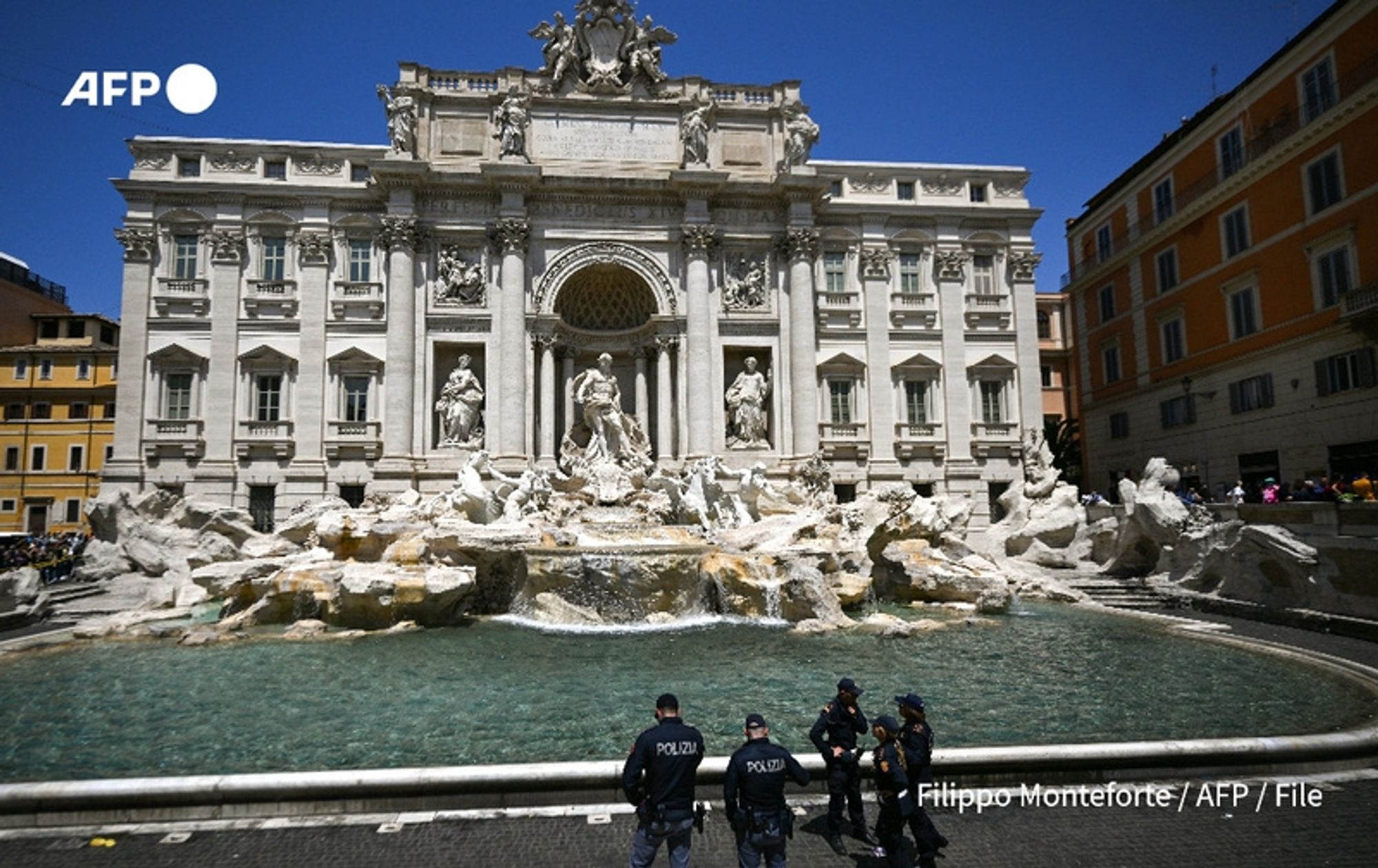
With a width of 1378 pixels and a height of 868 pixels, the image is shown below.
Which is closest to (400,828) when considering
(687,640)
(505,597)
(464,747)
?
(464,747)

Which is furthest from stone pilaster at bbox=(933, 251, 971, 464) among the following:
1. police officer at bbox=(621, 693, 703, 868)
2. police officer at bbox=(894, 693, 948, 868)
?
police officer at bbox=(621, 693, 703, 868)

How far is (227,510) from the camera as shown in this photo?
850 inches

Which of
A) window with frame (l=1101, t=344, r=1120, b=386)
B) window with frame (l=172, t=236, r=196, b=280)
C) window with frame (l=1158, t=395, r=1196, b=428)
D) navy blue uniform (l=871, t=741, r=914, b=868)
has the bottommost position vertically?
navy blue uniform (l=871, t=741, r=914, b=868)

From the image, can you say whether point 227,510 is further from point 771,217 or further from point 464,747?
point 771,217

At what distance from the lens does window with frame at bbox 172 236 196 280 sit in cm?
2534

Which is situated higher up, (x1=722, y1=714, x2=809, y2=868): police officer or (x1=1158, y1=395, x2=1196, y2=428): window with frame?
(x1=1158, y1=395, x2=1196, y2=428): window with frame

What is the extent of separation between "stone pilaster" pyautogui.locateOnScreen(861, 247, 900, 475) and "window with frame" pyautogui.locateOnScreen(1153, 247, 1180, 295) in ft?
33.2

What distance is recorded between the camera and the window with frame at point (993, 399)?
28.2 m

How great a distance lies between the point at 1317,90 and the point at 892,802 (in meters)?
26.5

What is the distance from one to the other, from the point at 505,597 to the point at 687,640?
5.55 m

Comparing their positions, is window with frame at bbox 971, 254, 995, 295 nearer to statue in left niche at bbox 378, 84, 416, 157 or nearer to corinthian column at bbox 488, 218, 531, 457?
corinthian column at bbox 488, 218, 531, 457

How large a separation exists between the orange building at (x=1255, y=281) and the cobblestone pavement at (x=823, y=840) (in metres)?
19.5

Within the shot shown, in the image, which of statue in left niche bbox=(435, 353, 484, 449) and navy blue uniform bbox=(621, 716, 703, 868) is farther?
statue in left niche bbox=(435, 353, 484, 449)

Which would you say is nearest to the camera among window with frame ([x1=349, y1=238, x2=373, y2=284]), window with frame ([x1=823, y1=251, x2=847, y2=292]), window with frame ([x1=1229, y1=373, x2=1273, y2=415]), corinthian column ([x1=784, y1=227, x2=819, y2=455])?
window with frame ([x1=1229, y1=373, x2=1273, y2=415])
